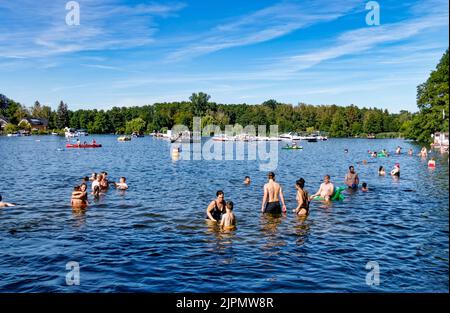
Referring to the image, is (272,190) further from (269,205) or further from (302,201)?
(302,201)

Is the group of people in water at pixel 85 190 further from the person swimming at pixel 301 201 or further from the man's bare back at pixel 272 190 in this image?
the person swimming at pixel 301 201

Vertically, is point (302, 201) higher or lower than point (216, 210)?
higher

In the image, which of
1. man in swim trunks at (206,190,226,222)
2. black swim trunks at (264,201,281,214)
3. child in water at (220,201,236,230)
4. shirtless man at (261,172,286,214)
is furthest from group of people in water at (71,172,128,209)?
black swim trunks at (264,201,281,214)

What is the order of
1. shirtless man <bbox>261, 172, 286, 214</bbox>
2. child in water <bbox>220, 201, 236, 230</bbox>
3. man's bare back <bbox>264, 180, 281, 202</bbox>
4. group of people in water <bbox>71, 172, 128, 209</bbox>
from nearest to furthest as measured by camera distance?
child in water <bbox>220, 201, 236, 230</bbox>, man's bare back <bbox>264, 180, 281, 202</bbox>, shirtless man <bbox>261, 172, 286, 214</bbox>, group of people in water <bbox>71, 172, 128, 209</bbox>

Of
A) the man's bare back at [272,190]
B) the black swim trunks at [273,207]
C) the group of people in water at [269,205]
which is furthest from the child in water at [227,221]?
the black swim trunks at [273,207]

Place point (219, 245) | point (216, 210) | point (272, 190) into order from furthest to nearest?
point (272, 190) < point (216, 210) < point (219, 245)

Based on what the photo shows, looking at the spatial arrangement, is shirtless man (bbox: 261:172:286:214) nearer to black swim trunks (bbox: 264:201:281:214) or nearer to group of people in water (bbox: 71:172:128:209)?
black swim trunks (bbox: 264:201:281:214)

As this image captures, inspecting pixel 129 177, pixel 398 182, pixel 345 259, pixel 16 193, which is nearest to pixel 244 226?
pixel 345 259

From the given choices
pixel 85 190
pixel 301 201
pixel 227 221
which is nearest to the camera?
pixel 227 221

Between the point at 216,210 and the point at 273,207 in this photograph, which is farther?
the point at 273,207

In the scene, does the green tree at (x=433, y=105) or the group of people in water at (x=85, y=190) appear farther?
the green tree at (x=433, y=105)

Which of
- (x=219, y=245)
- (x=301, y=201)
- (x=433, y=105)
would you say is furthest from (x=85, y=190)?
(x=433, y=105)

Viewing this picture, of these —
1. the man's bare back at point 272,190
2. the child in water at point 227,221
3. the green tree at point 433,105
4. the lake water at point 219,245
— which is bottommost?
the lake water at point 219,245
